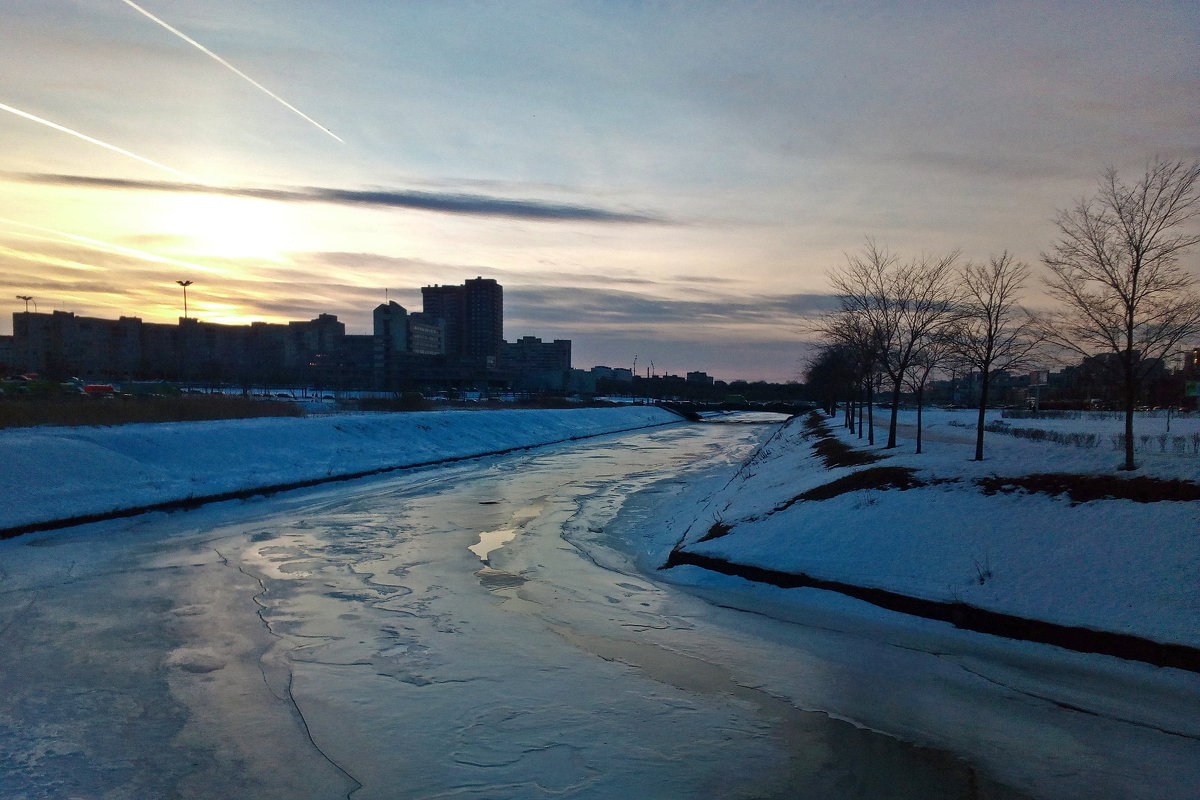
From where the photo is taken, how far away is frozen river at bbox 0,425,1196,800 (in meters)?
6.67

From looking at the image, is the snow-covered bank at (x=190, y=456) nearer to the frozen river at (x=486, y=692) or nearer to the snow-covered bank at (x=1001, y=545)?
the frozen river at (x=486, y=692)

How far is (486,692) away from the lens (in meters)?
8.72

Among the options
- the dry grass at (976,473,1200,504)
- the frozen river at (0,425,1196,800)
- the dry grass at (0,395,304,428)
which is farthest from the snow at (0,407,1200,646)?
the dry grass at (0,395,304,428)

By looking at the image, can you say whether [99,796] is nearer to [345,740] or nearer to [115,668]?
[345,740]

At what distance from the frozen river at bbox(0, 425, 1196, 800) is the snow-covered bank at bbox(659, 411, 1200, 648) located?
1.06 metres

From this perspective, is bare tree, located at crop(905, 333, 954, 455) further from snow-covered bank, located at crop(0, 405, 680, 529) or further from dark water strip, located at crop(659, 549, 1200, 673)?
snow-covered bank, located at crop(0, 405, 680, 529)

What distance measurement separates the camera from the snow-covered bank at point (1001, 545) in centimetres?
999

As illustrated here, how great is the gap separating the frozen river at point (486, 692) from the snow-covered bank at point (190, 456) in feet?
20.5

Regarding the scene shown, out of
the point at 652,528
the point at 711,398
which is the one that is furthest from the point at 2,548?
the point at 711,398

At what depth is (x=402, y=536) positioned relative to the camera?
1906 centimetres

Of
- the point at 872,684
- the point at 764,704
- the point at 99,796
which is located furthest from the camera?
the point at 872,684

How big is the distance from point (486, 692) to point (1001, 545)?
8.87 m

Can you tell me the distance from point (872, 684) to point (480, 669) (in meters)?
5.08

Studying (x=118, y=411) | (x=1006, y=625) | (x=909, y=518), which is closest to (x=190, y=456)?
(x=118, y=411)
